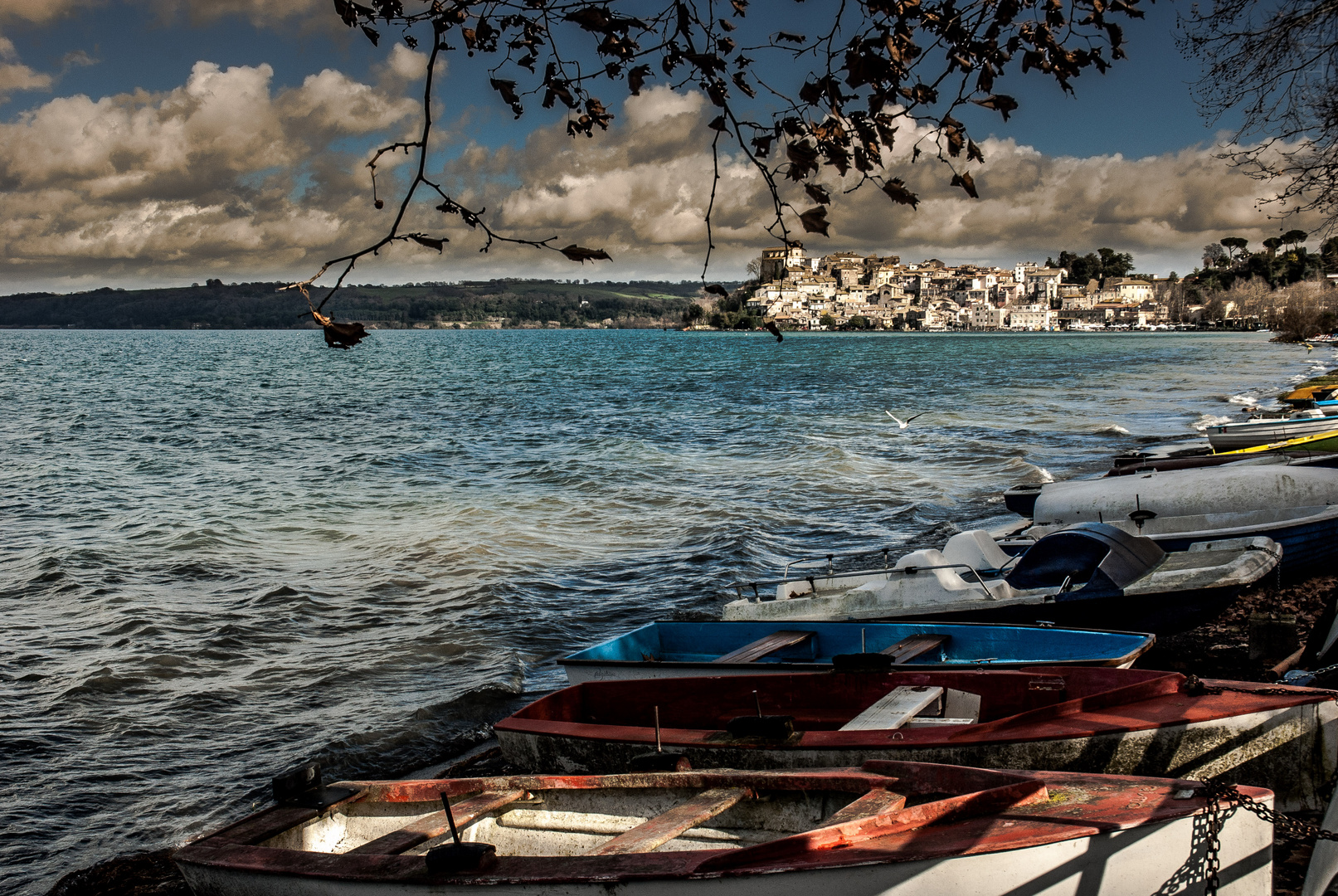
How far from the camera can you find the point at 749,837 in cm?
473

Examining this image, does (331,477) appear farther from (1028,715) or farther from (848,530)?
(1028,715)

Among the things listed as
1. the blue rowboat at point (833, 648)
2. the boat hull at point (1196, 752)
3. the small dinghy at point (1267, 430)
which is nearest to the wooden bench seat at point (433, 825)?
the boat hull at point (1196, 752)

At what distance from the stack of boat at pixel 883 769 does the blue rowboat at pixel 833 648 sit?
0.02 metres

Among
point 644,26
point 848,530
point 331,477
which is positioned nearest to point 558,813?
point 644,26

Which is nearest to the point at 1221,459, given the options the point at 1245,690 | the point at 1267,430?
the point at 1267,430

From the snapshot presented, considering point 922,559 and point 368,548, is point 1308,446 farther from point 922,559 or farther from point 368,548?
point 368,548

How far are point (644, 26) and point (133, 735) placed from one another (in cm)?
815

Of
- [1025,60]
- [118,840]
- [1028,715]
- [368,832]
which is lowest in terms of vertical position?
[118,840]

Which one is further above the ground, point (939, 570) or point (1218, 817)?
point (1218, 817)

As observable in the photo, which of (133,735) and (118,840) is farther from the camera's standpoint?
(133,735)

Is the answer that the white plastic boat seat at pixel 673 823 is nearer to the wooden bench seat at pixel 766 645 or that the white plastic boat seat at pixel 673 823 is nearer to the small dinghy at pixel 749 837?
the small dinghy at pixel 749 837

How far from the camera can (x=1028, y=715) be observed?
5578mm

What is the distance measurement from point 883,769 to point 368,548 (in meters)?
13.1

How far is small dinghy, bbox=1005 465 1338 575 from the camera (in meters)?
10.7
